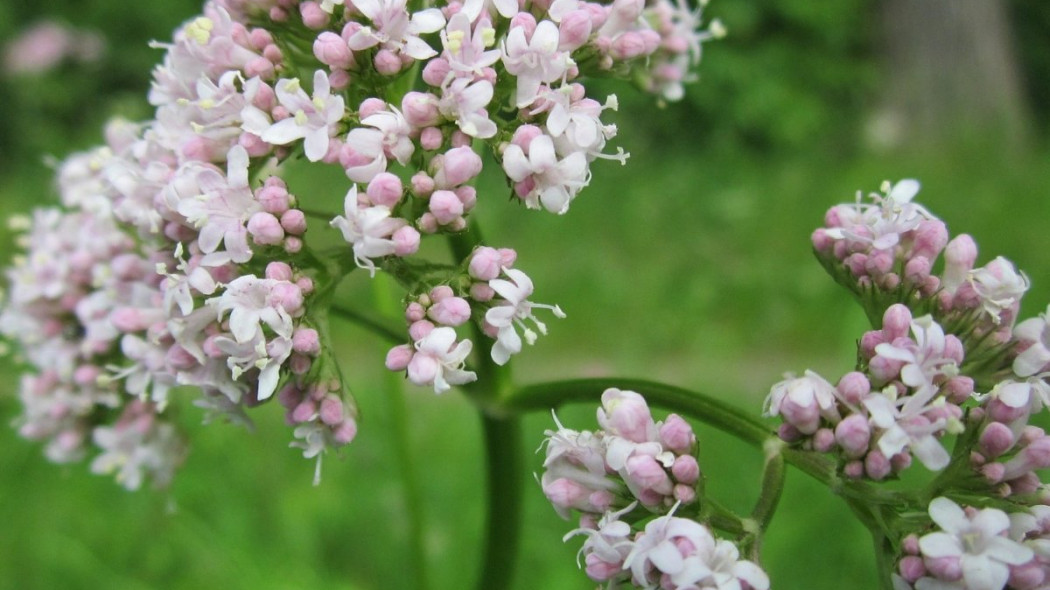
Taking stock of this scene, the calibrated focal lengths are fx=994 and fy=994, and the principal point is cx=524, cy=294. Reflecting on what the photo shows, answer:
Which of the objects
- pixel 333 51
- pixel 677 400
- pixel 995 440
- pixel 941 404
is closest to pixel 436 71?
pixel 333 51

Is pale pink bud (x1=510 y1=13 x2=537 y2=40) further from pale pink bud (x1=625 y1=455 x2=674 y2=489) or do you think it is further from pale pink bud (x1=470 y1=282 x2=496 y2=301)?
pale pink bud (x1=625 y1=455 x2=674 y2=489)

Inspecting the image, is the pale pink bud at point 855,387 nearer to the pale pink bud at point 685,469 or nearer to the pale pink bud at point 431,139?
the pale pink bud at point 685,469

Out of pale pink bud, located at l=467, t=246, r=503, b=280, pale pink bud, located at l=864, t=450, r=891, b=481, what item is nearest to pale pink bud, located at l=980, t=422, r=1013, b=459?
pale pink bud, located at l=864, t=450, r=891, b=481

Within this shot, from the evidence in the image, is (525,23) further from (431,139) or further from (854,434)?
(854,434)

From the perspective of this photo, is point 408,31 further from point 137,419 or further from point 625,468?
point 137,419

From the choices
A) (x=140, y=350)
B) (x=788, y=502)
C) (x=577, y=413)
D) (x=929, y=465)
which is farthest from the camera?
(x=577, y=413)

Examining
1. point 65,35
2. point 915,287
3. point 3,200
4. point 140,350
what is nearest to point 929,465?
point 915,287

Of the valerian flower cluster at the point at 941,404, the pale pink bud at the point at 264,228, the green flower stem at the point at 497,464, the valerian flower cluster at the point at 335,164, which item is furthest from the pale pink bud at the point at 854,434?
the pale pink bud at the point at 264,228
